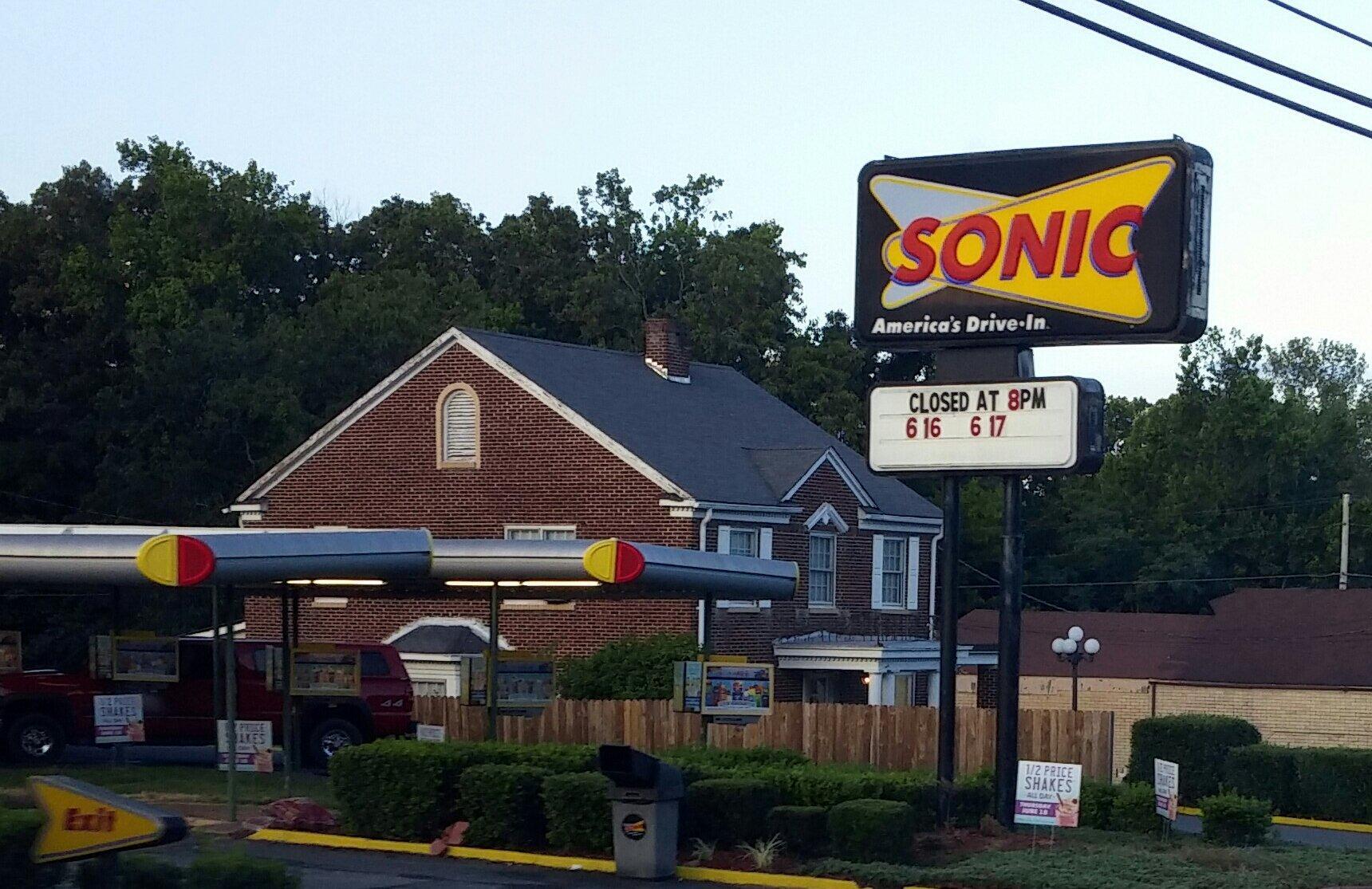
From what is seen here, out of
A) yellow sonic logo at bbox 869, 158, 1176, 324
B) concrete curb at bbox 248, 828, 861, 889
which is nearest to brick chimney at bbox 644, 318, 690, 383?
yellow sonic logo at bbox 869, 158, 1176, 324

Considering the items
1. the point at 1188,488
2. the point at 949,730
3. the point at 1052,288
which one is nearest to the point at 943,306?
the point at 1052,288

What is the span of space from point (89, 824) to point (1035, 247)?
13.8 meters

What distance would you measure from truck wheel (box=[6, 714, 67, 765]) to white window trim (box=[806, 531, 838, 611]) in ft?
55.3

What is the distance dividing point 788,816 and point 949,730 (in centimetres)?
302

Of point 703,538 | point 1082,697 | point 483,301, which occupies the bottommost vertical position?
point 1082,697

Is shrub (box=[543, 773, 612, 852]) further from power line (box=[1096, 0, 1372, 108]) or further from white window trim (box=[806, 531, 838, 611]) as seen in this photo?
white window trim (box=[806, 531, 838, 611])

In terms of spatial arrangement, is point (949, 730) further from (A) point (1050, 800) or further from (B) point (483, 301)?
(B) point (483, 301)

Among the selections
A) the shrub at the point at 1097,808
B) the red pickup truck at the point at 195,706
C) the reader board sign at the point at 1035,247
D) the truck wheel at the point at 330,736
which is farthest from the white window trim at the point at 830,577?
the shrub at the point at 1097,808

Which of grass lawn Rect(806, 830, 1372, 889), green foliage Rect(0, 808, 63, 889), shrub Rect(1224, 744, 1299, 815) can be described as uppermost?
green foliage Rect(0, 808, 63, 889)

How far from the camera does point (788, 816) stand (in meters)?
18.1

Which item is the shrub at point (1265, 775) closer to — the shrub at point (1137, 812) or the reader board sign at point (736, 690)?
the reader board sign at point (736, 690)

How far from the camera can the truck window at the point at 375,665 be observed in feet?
95.0

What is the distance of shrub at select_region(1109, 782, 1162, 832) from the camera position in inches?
803

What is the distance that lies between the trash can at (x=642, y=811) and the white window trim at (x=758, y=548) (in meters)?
18.8
